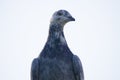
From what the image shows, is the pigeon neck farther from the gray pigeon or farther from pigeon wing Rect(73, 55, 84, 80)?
pigeon wing Rect(73, 55, 84, 80)

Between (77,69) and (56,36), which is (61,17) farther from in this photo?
(77,69)

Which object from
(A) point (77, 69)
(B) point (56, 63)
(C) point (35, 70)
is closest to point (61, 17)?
(B) point (56, 63)

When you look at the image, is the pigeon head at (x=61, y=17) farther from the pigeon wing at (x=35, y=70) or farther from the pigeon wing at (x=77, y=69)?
the pigeon wing at (x=35, y=70)

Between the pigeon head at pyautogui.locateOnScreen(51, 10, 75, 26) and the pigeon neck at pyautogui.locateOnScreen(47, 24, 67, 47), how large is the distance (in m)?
0.15

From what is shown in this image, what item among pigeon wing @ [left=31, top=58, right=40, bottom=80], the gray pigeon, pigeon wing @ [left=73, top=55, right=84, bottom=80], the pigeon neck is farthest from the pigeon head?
pigeon wing @ [left=31, top=58, right=40, bottom=80]

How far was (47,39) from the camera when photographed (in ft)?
33.2

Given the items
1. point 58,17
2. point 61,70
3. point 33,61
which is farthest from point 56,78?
point 58,17

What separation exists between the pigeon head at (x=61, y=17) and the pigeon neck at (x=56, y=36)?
0.15m

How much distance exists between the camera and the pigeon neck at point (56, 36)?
32.6ft

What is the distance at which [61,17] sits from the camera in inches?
401

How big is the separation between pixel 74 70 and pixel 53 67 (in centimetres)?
65

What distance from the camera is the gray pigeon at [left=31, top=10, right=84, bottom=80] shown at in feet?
31.1

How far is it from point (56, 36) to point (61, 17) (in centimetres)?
60

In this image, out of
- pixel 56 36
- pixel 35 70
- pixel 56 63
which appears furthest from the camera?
pixel 56 36
